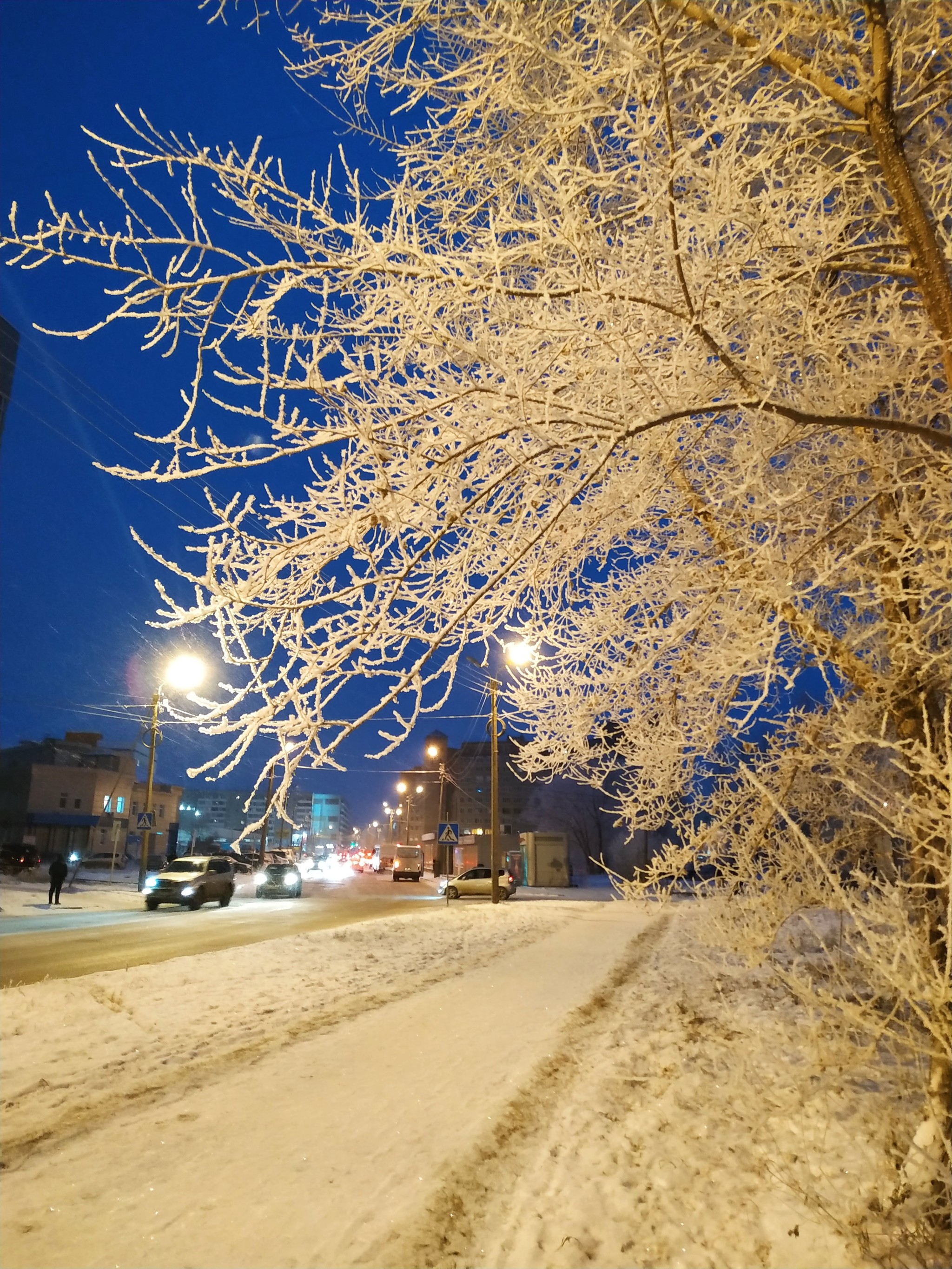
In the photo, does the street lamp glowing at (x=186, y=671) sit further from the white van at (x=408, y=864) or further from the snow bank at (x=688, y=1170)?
the white van at (x=408, y=864)

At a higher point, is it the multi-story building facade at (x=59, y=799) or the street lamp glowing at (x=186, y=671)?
the street lamp glowing at (x=186, y=671)

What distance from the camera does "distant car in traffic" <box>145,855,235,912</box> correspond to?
22875 millimetres

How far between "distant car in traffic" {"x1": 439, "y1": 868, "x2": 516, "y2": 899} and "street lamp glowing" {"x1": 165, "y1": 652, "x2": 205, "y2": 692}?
14268mm

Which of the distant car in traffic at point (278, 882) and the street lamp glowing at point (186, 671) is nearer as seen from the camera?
the street lamp glowing at point (186, 671)

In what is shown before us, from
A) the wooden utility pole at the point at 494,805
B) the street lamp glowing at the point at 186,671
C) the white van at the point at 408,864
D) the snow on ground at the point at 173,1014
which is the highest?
the street lamp glowing at the point at 186,671

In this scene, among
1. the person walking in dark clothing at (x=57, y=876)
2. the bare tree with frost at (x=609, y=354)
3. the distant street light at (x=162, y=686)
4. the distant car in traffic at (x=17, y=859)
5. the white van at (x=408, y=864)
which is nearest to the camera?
the bare tree with frost at (x=609, y=354)

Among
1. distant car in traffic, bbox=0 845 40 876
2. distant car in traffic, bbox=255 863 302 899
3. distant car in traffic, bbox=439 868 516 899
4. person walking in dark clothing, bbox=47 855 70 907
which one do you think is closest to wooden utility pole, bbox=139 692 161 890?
person walking in dark clothing, bbox=47 855 70 907

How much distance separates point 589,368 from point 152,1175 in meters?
5.20

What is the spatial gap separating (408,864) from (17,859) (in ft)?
75.4

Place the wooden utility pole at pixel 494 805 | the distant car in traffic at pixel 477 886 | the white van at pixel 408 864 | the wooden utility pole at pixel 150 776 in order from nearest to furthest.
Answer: the wooden utility pole at pixel 494 805 → the wooden utility pole at pixel 150 776 → the distant car in traffic at pixel 477 886 → the white van at pixel 408 864

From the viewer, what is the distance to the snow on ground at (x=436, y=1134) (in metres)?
3.69

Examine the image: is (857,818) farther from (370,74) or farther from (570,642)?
(370,74)

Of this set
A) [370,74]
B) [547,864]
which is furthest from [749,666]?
[547,864]

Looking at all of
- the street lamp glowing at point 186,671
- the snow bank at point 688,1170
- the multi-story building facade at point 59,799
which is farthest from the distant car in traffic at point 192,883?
the multi-story building facade at point 59,799
